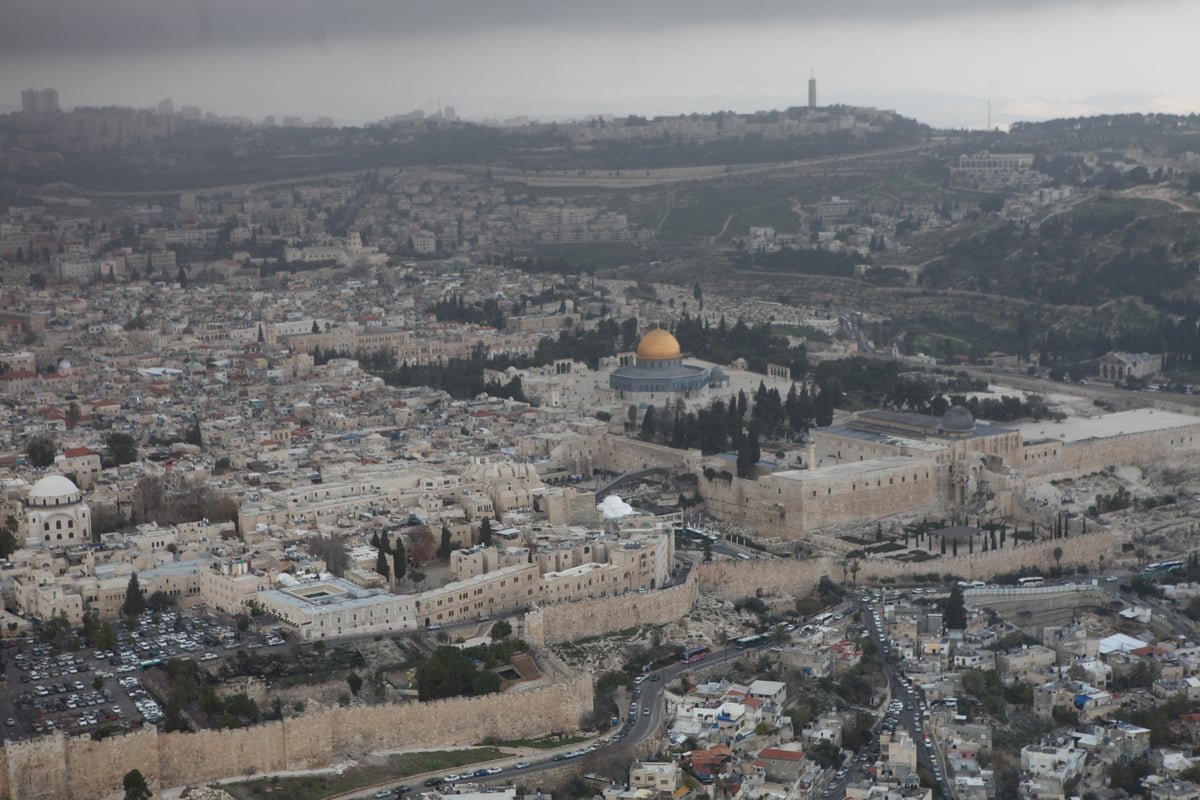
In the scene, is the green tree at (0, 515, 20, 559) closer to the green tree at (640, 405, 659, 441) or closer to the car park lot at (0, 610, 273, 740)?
the car park lot at (0, 610, 273, 740)

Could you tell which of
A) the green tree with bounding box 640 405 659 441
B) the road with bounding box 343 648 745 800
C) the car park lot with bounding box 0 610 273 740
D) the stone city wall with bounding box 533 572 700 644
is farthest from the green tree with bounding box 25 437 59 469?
the road with bounding box 343 648 745 800

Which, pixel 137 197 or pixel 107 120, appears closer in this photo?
pixel 107 120

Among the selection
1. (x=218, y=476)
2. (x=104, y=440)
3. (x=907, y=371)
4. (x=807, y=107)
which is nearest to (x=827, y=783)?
(x=218, y=476)

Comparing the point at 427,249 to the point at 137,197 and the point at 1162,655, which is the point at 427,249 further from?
the point at 1162,655

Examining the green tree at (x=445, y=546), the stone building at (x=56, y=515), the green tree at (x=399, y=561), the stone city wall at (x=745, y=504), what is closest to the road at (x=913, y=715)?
the stone city wall at (x=745, y=504)

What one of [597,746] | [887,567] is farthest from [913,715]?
[887,567]

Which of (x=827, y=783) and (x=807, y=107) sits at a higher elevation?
(x=807, y=107)
